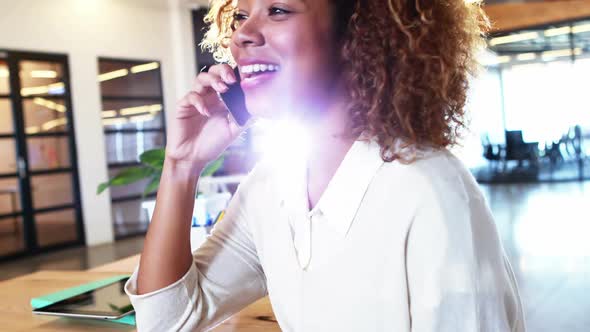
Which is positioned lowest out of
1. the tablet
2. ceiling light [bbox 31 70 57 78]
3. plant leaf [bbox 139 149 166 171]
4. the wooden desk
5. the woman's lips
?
the wooden desk

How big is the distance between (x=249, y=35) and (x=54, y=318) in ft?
2.76

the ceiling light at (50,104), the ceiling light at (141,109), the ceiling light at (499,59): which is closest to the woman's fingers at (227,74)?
the ceiling light at (50,104)

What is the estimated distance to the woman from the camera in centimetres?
76

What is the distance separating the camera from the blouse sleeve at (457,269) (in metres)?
0.74

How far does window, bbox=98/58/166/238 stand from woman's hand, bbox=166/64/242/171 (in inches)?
275

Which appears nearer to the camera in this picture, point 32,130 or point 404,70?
point 404,70

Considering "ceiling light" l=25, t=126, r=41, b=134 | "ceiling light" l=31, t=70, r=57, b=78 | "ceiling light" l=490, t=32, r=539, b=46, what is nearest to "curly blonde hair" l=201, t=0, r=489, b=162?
"ceiling light" l=25, t=126, r=41, b=134

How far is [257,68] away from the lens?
90 cm

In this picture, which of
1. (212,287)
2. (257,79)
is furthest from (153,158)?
(257,79)

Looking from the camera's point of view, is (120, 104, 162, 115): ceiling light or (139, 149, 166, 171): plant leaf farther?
(120, 104, 162, 115): ceiling light

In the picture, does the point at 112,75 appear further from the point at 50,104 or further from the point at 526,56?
the point at 526,56

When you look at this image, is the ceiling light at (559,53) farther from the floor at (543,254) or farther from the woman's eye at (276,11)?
the woman's eye at (276,11)

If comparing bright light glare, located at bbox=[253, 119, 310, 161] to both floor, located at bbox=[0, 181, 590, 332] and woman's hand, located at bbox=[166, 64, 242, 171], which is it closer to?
woman's hand, located at bbox=[166, 64, 242, 171]

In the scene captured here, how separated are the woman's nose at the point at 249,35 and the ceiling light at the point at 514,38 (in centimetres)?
1097
